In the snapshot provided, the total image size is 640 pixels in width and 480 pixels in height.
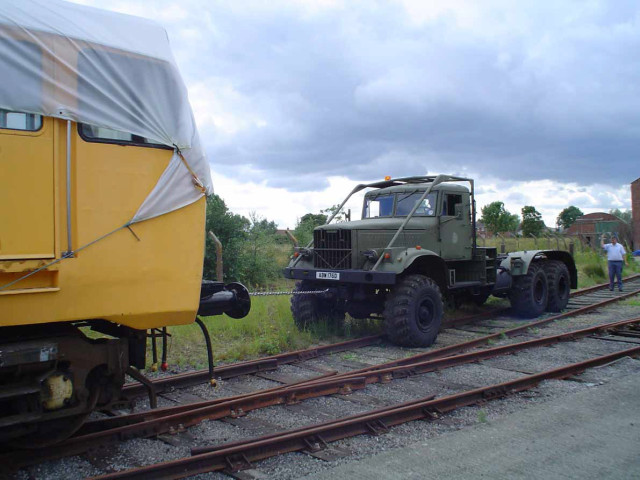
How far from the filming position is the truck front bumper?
8.34 meters

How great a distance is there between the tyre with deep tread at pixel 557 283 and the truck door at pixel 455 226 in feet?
10.6

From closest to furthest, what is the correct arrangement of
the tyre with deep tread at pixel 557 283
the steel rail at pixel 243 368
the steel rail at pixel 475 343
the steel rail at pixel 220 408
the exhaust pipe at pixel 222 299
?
the steel rail at pixel 220 408, the exhaust pipe at pixel 222 299, the steel rail at pixel 243 368, the steel rail at pixel 475 343, the tyre with deep tread at pixel 557 283

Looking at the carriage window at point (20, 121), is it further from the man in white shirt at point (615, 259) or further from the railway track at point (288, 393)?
the man in white shirt at point (615, 259)

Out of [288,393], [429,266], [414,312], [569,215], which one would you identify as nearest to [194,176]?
[288,393]

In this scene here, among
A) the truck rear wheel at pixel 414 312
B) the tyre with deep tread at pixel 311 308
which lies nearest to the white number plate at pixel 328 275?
the tyre with deep tread at pixel 311 308

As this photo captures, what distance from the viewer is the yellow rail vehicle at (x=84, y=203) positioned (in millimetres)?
3545

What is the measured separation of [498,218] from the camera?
38625mm

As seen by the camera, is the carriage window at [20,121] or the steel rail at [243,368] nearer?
the carriage window at [20,121]

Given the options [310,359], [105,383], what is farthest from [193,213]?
[310,359]

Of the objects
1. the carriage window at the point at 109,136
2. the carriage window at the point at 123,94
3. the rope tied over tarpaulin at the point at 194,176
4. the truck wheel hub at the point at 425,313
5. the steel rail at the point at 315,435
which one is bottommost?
the steel rail at the point at 315,435

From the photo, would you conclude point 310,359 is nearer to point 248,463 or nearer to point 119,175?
point 248,463

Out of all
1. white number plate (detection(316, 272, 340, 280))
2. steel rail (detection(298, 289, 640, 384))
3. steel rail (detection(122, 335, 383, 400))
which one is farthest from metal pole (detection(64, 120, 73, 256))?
white number plate (detection(316, 272, 340, 280))

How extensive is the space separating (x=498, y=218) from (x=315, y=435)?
119 feet

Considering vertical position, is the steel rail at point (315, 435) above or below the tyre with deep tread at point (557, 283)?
below
